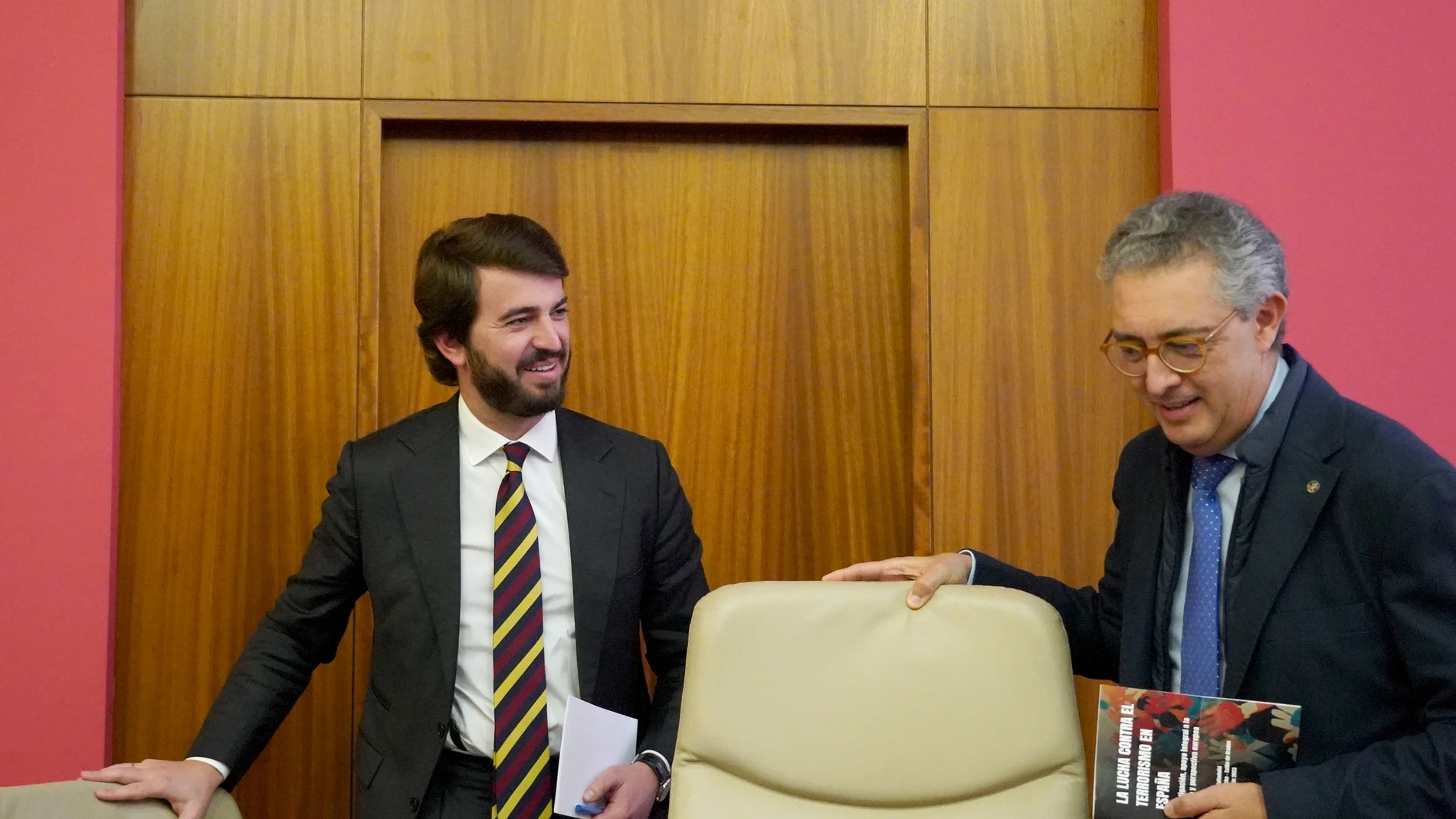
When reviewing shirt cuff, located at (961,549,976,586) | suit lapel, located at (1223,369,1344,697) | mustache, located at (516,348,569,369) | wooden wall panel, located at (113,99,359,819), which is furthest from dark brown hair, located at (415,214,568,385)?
suit lapel, located at (1223,369,1344,697)

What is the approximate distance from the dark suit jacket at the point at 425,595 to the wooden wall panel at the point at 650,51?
103cm

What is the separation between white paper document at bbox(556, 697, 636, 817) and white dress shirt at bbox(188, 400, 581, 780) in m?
0.12

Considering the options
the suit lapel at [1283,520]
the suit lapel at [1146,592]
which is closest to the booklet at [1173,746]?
the suit lapel at [1283,520]

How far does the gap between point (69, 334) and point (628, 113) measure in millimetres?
1385

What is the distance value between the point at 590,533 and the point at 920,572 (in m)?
0.67

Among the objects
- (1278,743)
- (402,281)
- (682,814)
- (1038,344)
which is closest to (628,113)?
(402,281)

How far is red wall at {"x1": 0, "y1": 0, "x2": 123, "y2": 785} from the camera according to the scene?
2.93 m

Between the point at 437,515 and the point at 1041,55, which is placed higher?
the point at 1041,55

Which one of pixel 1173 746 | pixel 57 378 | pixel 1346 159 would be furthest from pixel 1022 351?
pixel 57 378

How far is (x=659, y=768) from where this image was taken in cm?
222

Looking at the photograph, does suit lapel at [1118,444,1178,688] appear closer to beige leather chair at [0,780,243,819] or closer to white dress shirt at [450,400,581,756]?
white dress shirt at [450,400,581,756]

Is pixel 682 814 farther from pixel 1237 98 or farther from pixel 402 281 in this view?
pixel 1237 98

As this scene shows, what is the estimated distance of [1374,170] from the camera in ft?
10.4

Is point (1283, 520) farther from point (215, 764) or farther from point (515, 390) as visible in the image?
point (215, 764)
